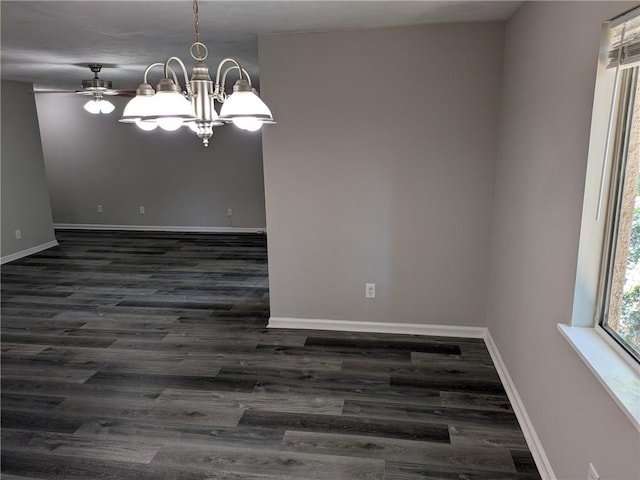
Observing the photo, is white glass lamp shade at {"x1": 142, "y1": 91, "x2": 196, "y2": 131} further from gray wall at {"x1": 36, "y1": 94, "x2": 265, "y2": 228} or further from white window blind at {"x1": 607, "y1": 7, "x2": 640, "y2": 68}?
gray wall at {"x1": 36, "y1": 94, "x2": 265, "y2": 228}

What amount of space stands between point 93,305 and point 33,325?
55 centimetres

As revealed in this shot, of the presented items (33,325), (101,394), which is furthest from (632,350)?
(33,325)

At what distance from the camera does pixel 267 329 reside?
3791mm

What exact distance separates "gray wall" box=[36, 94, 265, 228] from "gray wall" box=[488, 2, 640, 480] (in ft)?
16.7

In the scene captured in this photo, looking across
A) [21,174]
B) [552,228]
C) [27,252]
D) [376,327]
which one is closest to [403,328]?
[376,327]

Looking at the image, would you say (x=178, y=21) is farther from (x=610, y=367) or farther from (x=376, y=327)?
(x=610, y=367)

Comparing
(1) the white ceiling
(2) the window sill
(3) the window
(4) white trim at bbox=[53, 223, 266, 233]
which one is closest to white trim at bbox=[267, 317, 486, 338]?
(2) the window sill

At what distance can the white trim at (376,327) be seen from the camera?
3.58m

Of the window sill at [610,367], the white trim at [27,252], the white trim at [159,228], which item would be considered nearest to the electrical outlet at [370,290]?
the window sill at [610,367]

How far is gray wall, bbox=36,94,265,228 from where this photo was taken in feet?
24.2

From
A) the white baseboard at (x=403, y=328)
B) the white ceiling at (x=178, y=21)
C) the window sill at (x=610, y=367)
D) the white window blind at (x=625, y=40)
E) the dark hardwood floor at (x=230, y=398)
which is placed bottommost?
the dark hardwood floor at (x=230, y=398)

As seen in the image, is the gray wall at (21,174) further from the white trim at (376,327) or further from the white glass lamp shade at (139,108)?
the white glass lamp shade at (139,108)

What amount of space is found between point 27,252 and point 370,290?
510cm

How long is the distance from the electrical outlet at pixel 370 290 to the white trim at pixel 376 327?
237mm
